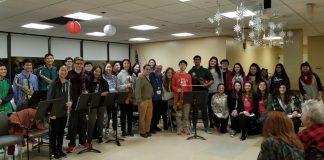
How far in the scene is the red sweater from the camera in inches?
233

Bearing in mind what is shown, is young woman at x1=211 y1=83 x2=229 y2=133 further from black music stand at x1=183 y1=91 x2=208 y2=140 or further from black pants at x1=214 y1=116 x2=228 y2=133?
black music stand at x1=183 y1=91 x2=208 y2=140

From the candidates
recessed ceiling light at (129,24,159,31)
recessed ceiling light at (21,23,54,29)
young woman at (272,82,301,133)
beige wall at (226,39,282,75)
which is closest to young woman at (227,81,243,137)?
young woman at (272,82,301,133)

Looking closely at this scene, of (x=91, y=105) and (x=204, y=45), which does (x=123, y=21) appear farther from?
(x=204, y=45)

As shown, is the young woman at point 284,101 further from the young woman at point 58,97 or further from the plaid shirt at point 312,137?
the young woman at point 58,97

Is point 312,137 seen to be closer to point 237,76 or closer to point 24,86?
point 237,76

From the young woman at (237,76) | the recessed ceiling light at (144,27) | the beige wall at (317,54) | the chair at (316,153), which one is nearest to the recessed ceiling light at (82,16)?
the recessed ceiling light at (144,27)

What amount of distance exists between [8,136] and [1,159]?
2.70 ft

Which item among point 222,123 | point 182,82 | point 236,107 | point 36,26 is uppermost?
point 36,26

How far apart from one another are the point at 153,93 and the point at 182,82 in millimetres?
653

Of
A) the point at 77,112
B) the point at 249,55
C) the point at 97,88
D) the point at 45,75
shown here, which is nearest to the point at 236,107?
the point at 97,88

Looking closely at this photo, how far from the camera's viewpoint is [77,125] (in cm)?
477

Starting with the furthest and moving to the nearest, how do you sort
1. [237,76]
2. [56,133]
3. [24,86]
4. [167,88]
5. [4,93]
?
[237,76] → [167,88] → [24,86] → [4,93] → [56,133]

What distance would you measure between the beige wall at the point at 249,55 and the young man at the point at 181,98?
5.16m

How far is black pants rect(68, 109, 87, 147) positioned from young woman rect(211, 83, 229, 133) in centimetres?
277
